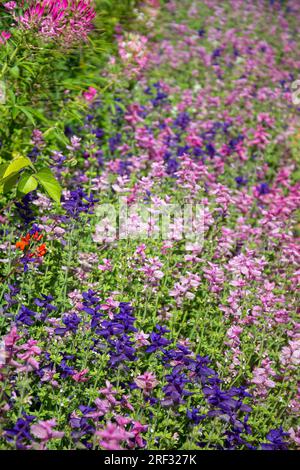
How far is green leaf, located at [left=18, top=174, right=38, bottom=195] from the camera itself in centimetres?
311

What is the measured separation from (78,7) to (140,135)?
1894 mm

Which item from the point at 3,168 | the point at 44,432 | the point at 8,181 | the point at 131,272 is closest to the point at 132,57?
the point at 131,272

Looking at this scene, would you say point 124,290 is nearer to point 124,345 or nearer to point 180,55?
point 124,345

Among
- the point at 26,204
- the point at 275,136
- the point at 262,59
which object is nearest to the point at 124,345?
the point at 26,204

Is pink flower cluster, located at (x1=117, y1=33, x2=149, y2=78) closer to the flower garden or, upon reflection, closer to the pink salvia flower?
the flower garden

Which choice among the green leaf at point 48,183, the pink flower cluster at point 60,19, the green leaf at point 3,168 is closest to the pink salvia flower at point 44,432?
the green leaf at point 48,183

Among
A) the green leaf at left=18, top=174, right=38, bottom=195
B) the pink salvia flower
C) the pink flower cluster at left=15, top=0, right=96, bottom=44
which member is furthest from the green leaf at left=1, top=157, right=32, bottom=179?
the pink salvia flower

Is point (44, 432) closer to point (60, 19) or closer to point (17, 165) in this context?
point (17, 165)

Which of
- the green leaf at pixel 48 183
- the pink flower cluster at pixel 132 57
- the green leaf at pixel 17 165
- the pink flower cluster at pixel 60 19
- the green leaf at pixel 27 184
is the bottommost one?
the pink flower cluster at pixel 132 57

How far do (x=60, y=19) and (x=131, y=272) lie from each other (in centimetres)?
161

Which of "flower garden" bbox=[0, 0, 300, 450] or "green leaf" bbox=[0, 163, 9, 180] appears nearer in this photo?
"flower garden" bbox=[0, 0, 300, 450]

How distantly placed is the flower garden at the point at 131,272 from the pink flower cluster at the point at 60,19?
13 millimetres

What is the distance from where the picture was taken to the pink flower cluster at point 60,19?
3.60m

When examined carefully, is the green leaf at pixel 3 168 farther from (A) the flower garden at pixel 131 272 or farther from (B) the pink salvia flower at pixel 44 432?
(B) the pink salvia flower at pixel 44 432
